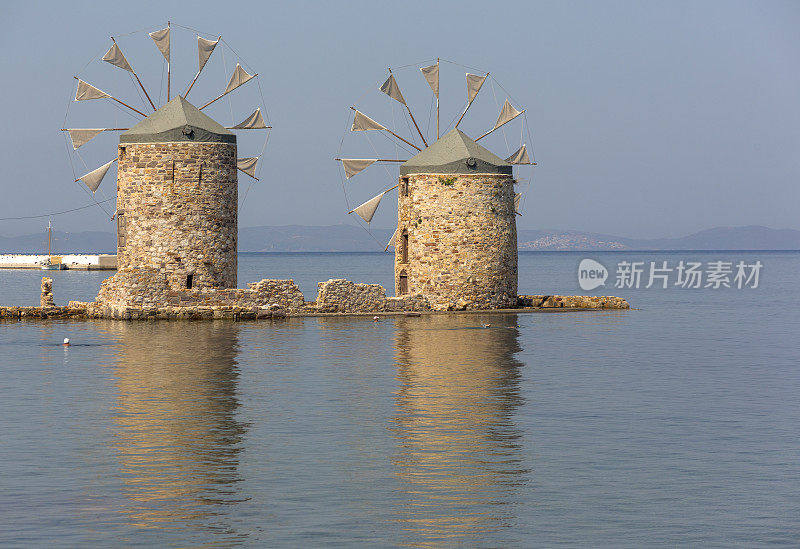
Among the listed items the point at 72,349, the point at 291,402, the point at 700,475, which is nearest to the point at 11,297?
the point at 72,349

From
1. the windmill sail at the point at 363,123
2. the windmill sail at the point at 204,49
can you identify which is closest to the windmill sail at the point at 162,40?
the windmill sail at the point at 204,49

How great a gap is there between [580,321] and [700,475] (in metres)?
24.2

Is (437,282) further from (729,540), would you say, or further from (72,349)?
(729,540)

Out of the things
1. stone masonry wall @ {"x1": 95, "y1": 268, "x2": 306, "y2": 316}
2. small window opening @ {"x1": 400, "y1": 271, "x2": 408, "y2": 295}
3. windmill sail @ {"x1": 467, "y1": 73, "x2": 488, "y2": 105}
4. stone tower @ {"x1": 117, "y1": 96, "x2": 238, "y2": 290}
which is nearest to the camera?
stone masonry wall @ {"x1": 95, "y1": 268, "x2": 306, "y2": 316}

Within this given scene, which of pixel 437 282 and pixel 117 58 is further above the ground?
pixel 117 58

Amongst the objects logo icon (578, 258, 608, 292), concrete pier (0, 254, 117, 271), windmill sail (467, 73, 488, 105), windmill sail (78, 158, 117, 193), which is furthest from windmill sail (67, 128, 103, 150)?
concrete pier (0, 254, 117, 271)

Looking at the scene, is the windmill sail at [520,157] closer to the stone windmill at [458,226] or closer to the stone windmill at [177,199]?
the stone windmill at [458,226]

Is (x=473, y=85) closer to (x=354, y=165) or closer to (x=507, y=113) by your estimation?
(x=507, y=113)

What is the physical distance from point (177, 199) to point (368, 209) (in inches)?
342

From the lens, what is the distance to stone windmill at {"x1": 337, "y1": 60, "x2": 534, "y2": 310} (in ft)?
123

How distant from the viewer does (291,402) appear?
65.4 feet

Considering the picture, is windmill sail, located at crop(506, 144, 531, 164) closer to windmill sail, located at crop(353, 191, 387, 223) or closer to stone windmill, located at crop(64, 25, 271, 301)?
windmill sail, located at crop(353, 191, 387, 223)

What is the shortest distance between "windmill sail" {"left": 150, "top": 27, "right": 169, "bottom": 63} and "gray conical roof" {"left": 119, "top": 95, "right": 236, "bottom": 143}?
272 centimetres

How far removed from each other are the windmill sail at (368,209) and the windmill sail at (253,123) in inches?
199
